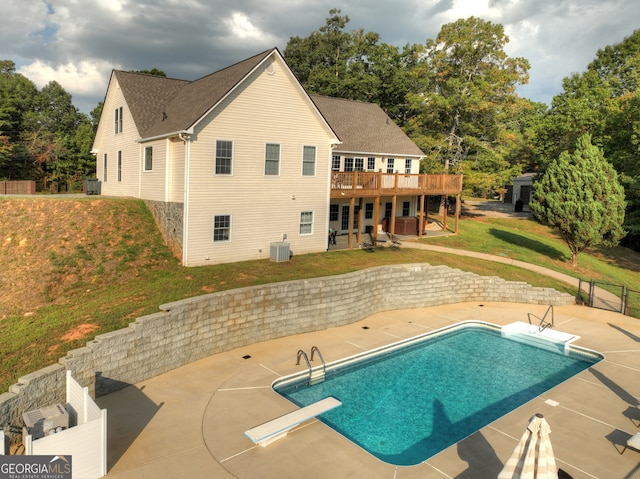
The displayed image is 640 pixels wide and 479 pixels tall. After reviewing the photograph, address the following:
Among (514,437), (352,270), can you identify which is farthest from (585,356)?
(352,270)

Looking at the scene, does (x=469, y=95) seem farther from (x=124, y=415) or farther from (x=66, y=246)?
(x=124, y=415)

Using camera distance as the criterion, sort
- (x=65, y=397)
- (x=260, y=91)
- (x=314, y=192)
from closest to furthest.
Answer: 1. (x=65, y=397)
2. (x=260, y=91)
3. (x=314, y=192)

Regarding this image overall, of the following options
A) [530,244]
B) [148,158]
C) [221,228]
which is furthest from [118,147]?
[530,244]

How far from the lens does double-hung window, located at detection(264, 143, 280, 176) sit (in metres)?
22.6

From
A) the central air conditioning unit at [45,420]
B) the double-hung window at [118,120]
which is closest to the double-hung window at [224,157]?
the double-hung window at [118,120]

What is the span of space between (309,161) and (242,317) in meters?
11.1

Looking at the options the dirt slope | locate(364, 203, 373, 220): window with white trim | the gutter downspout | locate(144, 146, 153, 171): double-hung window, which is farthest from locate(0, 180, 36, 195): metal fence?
locate(364, 203, 373, 220): window with white trim

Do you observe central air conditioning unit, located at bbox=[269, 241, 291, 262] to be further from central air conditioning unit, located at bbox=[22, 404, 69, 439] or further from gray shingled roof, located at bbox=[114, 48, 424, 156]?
central air conditioning unit, located at bbox=[22, 404, 69, 439]

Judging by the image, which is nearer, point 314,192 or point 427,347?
→ point 427,347

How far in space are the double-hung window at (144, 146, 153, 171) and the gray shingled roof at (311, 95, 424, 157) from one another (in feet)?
40.4

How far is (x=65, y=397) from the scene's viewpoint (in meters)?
11.5

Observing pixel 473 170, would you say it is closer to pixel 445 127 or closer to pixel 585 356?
pixel 445 127

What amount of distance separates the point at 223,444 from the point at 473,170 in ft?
114

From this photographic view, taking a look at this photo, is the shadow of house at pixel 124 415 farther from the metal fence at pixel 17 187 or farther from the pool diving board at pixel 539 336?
the metal fence at pixel 17 187
